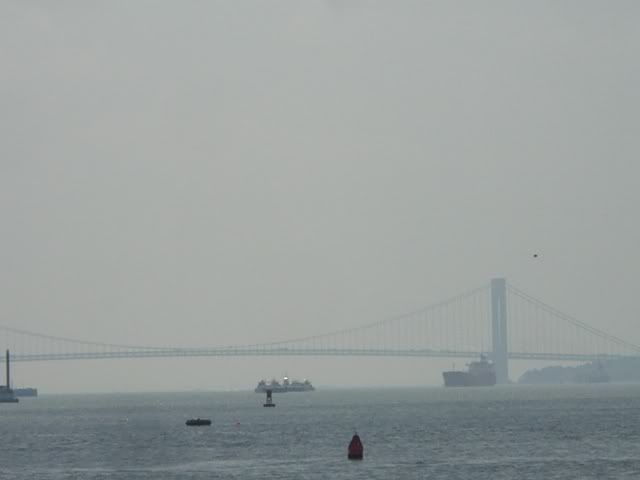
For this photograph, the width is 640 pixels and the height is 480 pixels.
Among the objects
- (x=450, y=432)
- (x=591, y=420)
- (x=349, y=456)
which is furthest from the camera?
(x=591, y=420)

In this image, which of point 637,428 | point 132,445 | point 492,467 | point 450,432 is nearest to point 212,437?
point 132,445

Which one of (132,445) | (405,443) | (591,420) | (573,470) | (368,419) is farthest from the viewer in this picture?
(368,419)

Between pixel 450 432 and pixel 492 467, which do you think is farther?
pixel 450 432

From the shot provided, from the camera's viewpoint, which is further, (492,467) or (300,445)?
(300,445)

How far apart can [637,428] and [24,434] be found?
130 feet

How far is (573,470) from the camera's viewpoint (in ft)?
187

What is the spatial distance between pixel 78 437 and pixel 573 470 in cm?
4290

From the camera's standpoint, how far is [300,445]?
76.9 metres

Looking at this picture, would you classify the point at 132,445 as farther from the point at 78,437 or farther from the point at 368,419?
the point at 368,419

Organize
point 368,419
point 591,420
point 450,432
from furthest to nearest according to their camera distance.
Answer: point 368,419 < point 591,420 < point 450,432

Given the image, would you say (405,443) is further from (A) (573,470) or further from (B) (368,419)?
(B) (368,419)

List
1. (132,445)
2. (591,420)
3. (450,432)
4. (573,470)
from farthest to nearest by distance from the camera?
(591,420), (450,432), (132,445), (573,470)

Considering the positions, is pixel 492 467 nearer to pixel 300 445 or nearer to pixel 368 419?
pixel 300 445

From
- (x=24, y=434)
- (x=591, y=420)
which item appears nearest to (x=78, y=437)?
(x=24, y=434)
